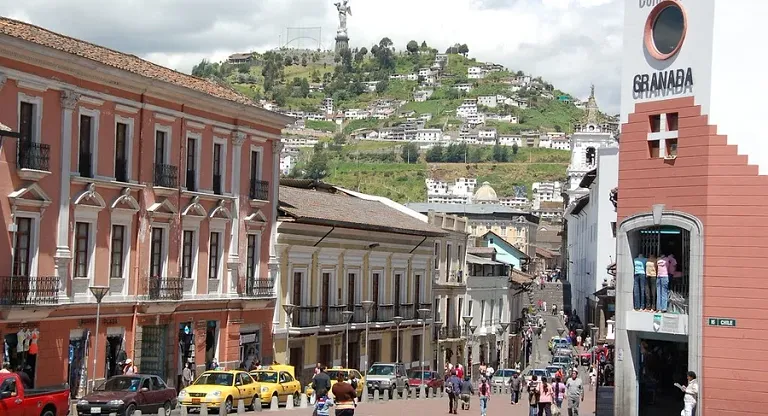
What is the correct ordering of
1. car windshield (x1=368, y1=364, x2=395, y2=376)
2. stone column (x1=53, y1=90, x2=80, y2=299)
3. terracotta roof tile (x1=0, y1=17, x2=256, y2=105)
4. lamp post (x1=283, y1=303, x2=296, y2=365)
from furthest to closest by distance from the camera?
car windshield (x1=368, y1=364, x2=395, y2=376) → lamp post (x1=283, y1=303, x2=296, y2=365) → stone column (x1=53, y1=90, x2=80, y2=299) → terracotta roof tile (x1=0, y1=17, x2=256, y2=105)

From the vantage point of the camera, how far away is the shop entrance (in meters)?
33.4

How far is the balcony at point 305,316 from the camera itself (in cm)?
5121

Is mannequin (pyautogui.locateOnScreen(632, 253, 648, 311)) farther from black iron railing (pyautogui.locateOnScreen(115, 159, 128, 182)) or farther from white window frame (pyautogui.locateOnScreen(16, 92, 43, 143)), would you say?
white window frame (pyautogui.locateOnScreen(16, 92, 43, 143))

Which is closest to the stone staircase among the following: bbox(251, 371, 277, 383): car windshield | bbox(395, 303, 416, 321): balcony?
bbox(395, 303, 416, 321): balcony

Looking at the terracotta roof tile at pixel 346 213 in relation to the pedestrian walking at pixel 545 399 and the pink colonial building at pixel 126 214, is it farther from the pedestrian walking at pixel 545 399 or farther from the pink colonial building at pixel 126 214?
the pedestrian walking at pixel 545 399

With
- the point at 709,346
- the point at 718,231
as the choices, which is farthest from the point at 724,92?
the point at 709,346

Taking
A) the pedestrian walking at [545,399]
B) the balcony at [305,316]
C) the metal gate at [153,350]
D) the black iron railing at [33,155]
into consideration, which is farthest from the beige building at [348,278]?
the pedestrian walking at [545,399]

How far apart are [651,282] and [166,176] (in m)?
17.4

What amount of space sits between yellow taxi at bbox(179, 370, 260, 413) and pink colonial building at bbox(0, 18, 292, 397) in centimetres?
359

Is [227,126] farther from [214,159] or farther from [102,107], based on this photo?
[102,107]

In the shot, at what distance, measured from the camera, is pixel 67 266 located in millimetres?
36656

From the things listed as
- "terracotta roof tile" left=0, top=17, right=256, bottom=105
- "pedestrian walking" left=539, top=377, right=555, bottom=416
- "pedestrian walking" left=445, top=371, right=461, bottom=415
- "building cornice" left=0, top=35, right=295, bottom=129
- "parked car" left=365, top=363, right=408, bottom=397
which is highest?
"terracotta roof tile" left=0, top=17, right=256, bottom=105

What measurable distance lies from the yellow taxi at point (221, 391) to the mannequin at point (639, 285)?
1173 cm

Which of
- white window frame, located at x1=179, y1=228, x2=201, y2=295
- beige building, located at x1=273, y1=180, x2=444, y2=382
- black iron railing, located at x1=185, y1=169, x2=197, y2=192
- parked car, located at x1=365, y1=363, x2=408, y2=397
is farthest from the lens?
beige building, located at x1=273, y1=180, x2=444, y2=382
